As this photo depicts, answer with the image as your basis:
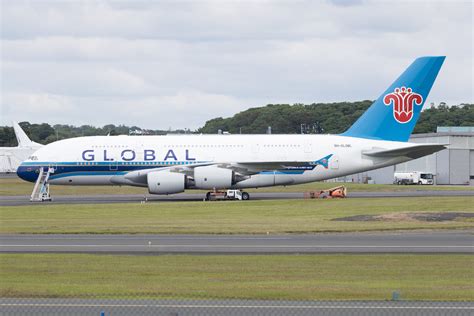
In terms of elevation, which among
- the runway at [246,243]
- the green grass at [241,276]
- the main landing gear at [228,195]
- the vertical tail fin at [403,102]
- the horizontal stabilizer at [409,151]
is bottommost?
the main landing gear at [228,195]

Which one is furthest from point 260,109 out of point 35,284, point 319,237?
point 35,284

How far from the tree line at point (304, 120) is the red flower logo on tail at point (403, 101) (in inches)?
3618

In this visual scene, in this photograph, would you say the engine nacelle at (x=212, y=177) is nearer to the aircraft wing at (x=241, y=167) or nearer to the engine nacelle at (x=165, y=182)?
the aircraft wing at (x=241, y=167)

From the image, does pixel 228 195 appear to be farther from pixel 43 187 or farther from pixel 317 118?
pixel 317 118

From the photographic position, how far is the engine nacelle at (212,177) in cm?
5403

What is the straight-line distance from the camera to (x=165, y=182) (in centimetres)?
5347

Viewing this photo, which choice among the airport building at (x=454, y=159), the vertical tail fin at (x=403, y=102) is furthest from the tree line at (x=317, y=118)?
the vertical tail fin at (x=403, y=102)

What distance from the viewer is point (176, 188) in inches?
2116

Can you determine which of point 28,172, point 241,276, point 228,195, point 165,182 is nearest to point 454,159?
point 228,195

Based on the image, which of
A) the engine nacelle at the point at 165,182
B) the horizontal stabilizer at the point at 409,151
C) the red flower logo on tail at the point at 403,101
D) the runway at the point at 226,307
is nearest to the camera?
the runway at the point at 226,307

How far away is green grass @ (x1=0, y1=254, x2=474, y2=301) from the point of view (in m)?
18.4

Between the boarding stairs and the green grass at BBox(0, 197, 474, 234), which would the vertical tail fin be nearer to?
the green grass at BBox(0, 197, 474, 234)

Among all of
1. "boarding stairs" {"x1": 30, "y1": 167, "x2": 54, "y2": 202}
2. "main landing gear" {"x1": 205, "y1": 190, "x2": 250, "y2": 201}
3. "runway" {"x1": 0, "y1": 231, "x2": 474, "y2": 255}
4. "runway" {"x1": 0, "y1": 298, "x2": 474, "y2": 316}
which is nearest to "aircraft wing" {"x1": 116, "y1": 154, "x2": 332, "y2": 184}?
"main landing gear" {"x1": 205, "y1": 190, "x2": 250, "y2": 201}

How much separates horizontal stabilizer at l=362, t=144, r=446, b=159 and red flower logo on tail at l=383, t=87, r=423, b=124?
2.61 metres
